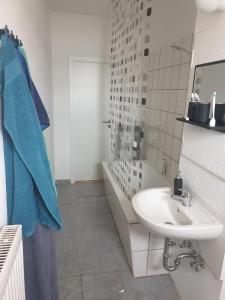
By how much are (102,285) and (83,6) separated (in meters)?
3.26

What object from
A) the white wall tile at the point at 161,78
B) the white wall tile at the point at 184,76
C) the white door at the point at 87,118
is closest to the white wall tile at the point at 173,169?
the white wall tile at the point at 184,76

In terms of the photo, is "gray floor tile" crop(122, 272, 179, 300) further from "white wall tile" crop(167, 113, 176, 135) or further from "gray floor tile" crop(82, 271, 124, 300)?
"white wall tile" crop(167, 113, 176, 135)

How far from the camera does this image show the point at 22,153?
96 cm

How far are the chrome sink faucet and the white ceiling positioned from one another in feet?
8.69

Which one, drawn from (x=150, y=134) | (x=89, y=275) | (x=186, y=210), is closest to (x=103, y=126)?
(x=150, y=134)

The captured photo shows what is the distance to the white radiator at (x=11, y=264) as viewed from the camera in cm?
75

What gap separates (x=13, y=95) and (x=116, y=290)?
5.43 ft

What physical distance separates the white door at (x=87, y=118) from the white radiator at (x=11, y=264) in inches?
112

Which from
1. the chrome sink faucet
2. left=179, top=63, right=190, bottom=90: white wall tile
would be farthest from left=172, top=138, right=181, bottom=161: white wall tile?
the chrome sink faucet

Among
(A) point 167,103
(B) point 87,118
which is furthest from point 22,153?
(B) point 87,118

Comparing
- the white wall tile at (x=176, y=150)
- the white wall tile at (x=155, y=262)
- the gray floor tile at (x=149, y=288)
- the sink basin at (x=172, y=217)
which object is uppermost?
the white wall tile at (x=176, y=150)

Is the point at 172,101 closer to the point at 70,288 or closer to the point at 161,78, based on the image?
the point at 161,78

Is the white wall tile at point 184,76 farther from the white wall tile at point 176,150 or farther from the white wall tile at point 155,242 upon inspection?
the white wall tile at point 155,242

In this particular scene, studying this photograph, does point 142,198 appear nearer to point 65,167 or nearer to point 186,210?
point 186,210
